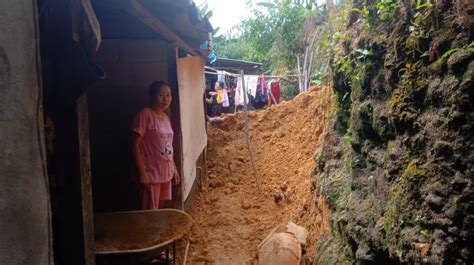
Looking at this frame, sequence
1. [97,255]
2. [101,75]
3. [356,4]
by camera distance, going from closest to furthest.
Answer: [101,75] → [97,255] → [356,4]

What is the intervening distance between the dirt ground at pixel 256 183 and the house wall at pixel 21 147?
123 inches

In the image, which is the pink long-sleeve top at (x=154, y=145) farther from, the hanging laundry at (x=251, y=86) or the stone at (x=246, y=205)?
the hanging laundry at (x=251, y=86)

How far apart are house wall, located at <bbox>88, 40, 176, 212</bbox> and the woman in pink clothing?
36.2 inches

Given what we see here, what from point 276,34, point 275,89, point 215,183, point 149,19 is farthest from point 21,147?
point 276,34

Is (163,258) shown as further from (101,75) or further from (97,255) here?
(101,75)

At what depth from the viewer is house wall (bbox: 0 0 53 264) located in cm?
111

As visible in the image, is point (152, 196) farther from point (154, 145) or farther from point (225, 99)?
point (225, 99)

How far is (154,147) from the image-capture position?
13.1 ft

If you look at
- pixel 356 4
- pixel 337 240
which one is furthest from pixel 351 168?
pixel 356 4

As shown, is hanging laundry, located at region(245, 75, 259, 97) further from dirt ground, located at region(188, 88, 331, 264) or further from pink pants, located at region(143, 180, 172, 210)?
pink pants, located at region(143, 180, 172, 210)

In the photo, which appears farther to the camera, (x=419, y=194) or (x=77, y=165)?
(x=419, y=194)

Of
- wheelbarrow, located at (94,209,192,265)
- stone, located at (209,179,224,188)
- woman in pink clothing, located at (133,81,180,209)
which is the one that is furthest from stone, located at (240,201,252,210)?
wheelbarrow, located at (94,209,192,265)

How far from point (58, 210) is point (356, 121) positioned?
7.79ft

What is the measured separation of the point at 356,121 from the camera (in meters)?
3.28
